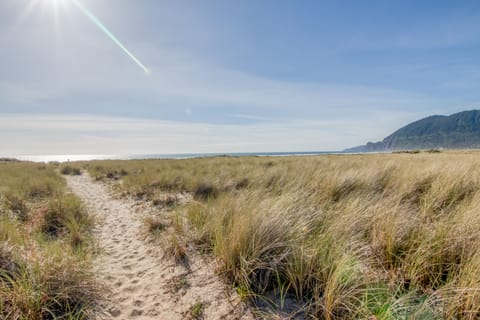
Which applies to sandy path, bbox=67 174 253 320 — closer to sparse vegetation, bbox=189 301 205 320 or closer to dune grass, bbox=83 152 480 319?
sparse vegetation, bbox=189 301 205 320

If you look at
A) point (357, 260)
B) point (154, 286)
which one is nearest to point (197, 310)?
point (154, 286)

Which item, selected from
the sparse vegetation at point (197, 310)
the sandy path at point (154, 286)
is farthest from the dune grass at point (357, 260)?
the sparse vegetation at point (197, 310)

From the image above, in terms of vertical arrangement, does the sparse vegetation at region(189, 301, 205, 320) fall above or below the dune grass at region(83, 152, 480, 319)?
below

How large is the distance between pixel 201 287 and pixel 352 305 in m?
1.71

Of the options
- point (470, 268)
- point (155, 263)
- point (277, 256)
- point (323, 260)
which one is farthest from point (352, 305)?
point (155, 263)

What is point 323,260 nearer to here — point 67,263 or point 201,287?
point 201,287

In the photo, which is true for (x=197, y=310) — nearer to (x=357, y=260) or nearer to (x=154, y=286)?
(x=154, y=286)

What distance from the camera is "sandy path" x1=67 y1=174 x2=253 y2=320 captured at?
90.0 inches

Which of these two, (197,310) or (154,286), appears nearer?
(197,310)

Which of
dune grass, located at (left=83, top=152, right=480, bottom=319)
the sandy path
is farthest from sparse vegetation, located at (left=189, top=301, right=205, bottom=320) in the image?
dune grass, located at (left=83, top=152, right=480, bottom=319)

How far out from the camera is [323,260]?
2.27 metres

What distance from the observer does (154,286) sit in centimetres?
285

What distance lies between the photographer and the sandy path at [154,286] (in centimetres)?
229

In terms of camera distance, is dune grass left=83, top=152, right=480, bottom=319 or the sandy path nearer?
dune grass left=83, top=152, right=480, bottom=319
